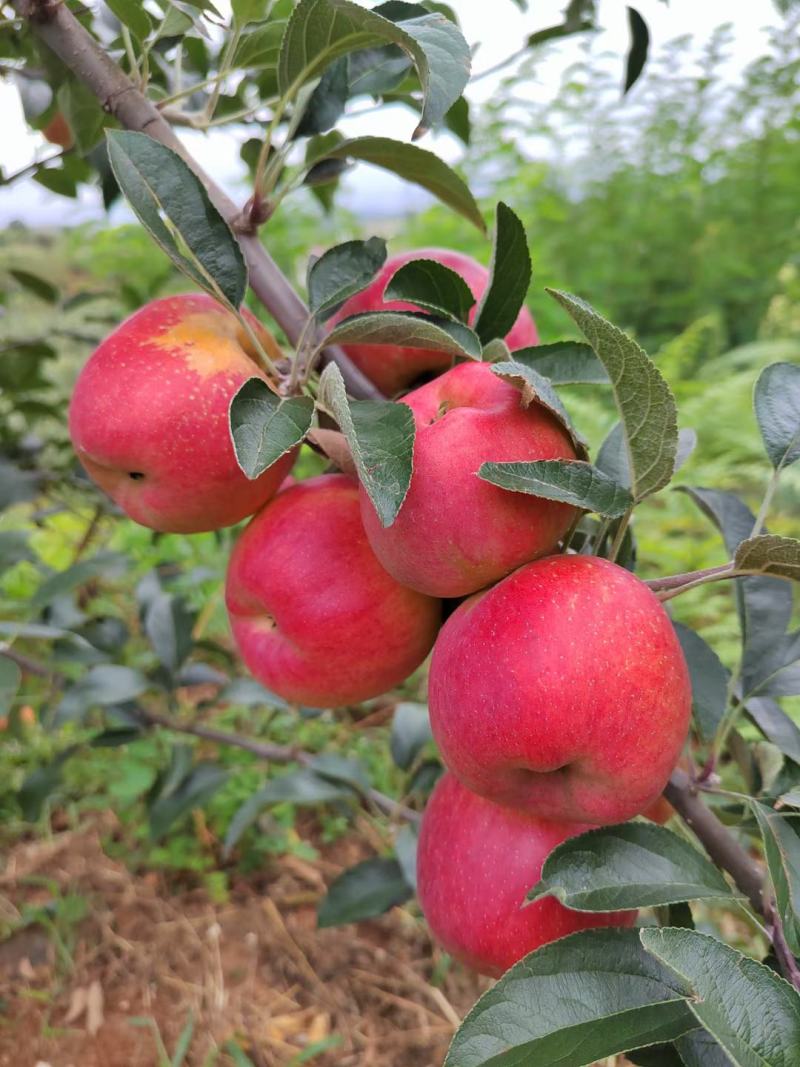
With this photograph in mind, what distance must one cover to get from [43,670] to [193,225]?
660 mm

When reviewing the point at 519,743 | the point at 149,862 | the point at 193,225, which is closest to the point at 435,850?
the point at 519,743

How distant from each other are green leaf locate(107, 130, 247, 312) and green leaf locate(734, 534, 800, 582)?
1.03 feet

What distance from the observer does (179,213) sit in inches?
20.1

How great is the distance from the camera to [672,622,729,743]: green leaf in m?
0.61

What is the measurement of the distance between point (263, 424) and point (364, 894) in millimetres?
595

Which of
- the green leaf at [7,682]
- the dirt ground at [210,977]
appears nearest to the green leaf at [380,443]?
the green leaf at [7,682]

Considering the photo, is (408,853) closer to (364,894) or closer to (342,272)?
(364,894)

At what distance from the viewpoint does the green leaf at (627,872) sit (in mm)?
455

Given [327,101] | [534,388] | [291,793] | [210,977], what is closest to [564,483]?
[534,388]

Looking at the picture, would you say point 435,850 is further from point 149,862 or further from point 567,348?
point 149,862

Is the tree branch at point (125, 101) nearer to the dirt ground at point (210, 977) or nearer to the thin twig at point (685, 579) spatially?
the thin twig at point (685, 579)

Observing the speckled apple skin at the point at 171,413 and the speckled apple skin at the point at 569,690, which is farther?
the speckled apple skin at the point at 171,413

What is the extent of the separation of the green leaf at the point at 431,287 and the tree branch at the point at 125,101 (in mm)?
81

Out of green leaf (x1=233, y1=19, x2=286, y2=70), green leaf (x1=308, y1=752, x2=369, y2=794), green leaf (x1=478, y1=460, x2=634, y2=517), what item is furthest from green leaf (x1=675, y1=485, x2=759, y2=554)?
green leaf (x1=308, y1=752, x2=369, y2=794)
